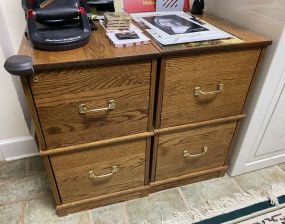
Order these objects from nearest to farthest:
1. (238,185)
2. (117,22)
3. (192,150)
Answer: (117,22) → (192,150) → (238,185)

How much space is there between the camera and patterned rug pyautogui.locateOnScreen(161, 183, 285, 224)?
1053mm

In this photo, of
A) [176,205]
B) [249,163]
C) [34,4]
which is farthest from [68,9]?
[249,163]

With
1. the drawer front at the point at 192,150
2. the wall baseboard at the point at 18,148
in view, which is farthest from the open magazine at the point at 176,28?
the wall baseboard at the point at 18,148

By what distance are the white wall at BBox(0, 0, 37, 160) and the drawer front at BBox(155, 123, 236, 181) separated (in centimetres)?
70

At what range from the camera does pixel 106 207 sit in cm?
110

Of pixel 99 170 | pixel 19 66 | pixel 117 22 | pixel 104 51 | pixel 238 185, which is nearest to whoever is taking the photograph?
pixel 19 66

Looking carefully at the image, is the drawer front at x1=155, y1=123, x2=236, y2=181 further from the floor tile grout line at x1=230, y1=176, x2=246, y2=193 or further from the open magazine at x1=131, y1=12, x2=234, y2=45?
the open magazine at x1=131, y1=12, x2=234, y2=45

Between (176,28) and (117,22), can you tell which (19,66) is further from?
(176,28)

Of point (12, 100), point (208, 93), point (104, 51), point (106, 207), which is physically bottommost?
point (106, 207)

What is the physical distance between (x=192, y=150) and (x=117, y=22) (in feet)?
1.98

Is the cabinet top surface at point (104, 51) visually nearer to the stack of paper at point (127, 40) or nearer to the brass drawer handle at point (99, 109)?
the stack of paper at point (127, 40)

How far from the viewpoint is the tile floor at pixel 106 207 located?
3.43ft

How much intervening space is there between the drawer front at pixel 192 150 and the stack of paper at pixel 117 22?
0.43m

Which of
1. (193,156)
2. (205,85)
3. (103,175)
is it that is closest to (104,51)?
(205,85)
